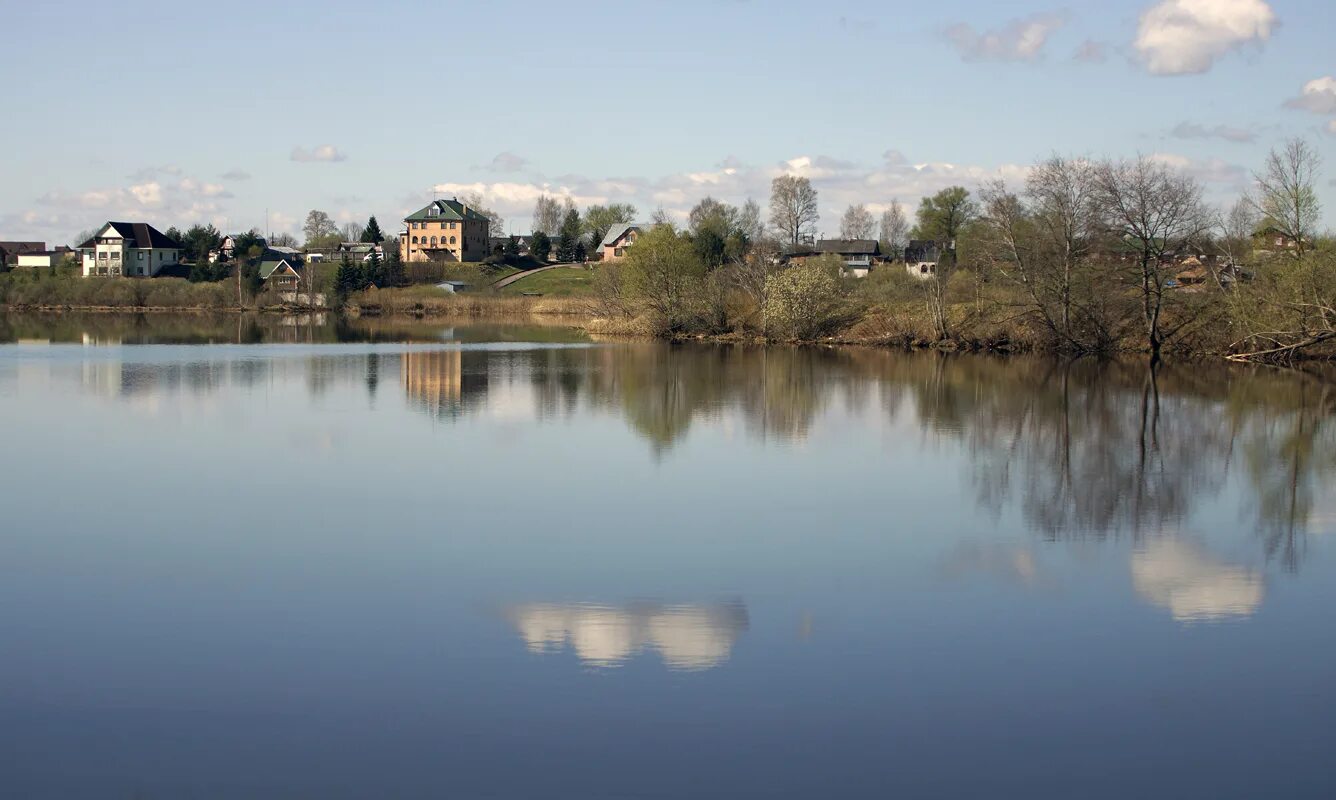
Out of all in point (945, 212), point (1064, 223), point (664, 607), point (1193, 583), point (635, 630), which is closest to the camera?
point (635, 630)

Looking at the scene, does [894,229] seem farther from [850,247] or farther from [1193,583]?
[1193,583]

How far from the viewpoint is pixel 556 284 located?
320 ft

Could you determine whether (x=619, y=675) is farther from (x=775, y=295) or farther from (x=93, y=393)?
(x=775, y=295)

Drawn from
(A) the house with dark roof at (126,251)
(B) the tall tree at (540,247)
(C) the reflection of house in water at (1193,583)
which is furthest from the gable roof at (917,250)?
(C) the reflection of house in water at (1193,583)

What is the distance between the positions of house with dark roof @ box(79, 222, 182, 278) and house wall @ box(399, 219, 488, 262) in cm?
2057

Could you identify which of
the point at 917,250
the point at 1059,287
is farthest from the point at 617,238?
the point at 1059,287

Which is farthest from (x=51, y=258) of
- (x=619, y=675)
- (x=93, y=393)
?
(x=619, y=675)

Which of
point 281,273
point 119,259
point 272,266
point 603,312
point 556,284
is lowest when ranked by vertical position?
point 603,312

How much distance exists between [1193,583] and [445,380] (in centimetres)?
2308

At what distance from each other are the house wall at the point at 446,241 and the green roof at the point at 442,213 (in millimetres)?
328

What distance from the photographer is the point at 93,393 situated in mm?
27828

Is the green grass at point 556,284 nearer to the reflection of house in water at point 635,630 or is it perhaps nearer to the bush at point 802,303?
the bush at point 802,303

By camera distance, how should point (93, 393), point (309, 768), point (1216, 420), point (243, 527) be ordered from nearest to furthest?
point (309, 768)
point (243, 527)
point (1216, 420)
point (93, 393)

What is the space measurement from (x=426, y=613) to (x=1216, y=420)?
18.5 metres
